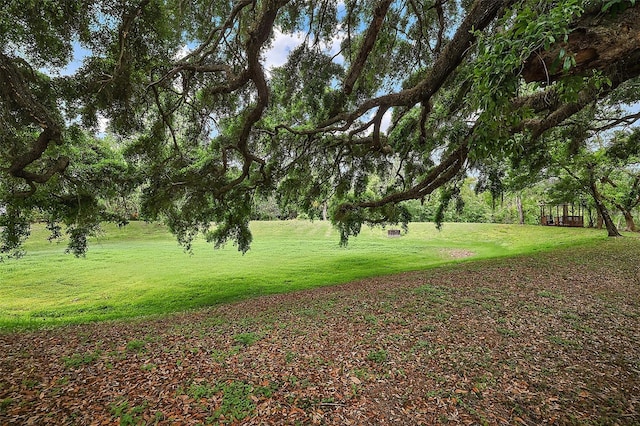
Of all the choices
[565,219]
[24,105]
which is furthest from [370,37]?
[565,219]

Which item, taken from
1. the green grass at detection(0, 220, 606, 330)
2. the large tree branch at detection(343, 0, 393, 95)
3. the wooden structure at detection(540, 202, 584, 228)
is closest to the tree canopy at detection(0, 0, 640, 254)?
the large tree branch at detection(343, 0, 393, 95)

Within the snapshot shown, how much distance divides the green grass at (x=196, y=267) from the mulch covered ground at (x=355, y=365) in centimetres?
402

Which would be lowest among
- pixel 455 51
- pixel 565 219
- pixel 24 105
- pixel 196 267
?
pixel 196 267

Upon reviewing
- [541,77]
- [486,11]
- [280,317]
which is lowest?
[280,317]

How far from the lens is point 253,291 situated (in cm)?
1109

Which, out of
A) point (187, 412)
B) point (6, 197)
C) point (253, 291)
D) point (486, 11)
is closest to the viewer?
point (187, 412)

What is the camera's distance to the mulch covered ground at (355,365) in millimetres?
3182

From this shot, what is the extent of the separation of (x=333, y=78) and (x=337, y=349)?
6746mm

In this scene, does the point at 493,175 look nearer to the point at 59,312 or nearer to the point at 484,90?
the point at 484,90

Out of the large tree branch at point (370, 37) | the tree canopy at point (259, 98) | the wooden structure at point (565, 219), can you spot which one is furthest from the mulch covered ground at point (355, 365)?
the wooden structure at point (565, 219)

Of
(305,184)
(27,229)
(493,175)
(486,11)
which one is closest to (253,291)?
(305,184)

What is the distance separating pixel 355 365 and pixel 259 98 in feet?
16.0

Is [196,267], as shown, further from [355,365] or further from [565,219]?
[565,219]

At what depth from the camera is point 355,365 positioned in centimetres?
413
